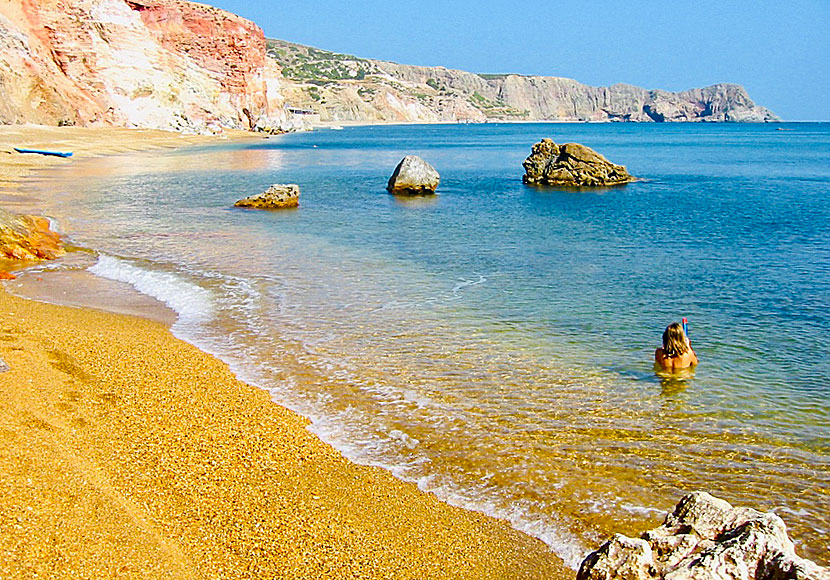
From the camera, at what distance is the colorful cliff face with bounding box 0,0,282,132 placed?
65438 mm

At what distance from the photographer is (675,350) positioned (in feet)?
34.0

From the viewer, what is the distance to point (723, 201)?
3434 cm

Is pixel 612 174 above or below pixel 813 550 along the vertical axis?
above

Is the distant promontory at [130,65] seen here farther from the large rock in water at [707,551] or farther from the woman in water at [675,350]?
the large rock in water at [707,551]

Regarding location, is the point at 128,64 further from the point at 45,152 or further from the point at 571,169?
the point at 571,169

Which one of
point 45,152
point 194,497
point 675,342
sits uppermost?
point 45,152

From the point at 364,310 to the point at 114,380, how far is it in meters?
5.47

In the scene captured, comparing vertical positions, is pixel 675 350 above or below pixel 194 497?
above

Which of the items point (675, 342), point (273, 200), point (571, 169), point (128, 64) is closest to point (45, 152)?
point (273, 200)

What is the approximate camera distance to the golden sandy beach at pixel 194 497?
5211 mm

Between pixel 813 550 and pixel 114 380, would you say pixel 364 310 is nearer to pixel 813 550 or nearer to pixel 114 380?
pixel 114 380

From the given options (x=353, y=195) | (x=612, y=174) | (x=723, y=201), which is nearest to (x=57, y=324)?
(x=353, y=195)

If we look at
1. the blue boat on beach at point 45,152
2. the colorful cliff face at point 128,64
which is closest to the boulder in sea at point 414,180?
the blue boat on beach at point 45,152

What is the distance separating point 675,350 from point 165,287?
10.7 m
